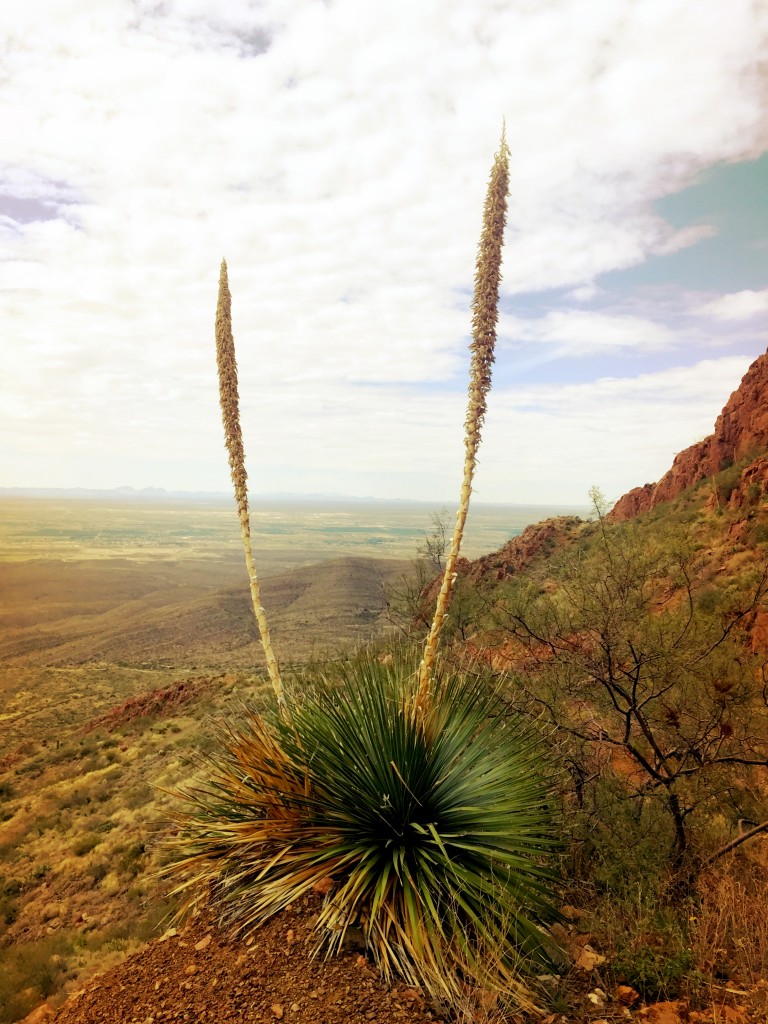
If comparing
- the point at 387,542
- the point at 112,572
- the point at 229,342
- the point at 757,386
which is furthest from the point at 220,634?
the point at 387,542

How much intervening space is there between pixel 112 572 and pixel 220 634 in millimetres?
72048

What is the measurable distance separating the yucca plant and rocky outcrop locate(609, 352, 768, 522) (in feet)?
91.4

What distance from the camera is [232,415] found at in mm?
4617

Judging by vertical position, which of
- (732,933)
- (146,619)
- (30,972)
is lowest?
(146,619)

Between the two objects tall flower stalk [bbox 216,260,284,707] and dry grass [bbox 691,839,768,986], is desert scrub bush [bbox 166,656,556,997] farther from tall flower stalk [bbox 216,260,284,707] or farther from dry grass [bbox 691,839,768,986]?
dry grass [bbox 691,839,768,986]

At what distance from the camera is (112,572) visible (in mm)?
115000

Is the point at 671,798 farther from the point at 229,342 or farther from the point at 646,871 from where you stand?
the point at 229,342

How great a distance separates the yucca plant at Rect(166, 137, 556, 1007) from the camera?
10.2 ft

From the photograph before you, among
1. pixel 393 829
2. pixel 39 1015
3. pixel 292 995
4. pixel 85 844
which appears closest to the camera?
pixel 292 995

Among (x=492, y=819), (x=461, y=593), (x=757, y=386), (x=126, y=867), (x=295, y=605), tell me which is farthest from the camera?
(x=295, y=605)

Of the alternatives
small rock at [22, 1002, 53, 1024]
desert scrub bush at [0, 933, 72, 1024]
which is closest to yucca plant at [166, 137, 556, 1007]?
small rock at [22, 1002, 53, 1024]

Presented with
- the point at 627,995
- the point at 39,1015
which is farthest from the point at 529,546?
the point at 627,995

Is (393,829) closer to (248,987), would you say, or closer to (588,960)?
(248,987)

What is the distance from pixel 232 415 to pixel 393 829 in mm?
3378
